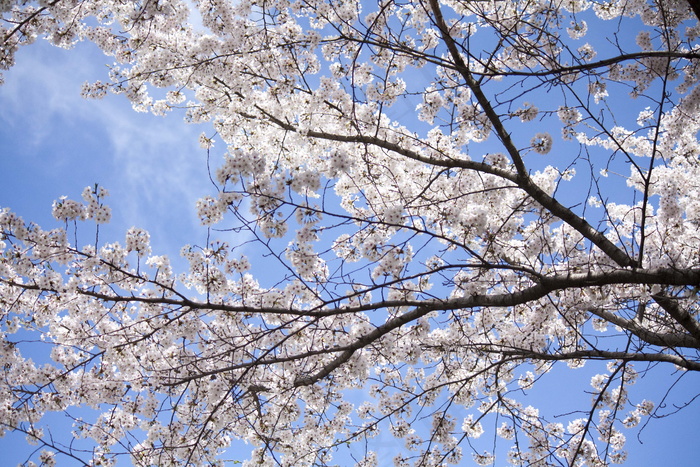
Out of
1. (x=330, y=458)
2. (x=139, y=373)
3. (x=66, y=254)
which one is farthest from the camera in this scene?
(x=330, y=458)

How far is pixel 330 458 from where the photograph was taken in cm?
579

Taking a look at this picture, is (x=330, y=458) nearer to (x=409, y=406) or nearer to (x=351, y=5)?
(x=409, y=406)

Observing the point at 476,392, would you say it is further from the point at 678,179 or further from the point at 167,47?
the point at 167,47

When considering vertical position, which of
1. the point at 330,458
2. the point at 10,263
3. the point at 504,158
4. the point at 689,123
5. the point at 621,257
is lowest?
the point at 330,458

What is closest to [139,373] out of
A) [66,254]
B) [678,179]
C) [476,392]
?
[66,254]

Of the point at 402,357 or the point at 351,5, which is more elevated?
the point at 351,5

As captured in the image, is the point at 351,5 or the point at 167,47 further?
the point at 167,47

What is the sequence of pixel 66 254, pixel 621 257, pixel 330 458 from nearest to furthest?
1. pixel 66 254
2. pixel 621 257
3. pixel 330 458

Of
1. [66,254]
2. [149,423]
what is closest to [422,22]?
[66,254]

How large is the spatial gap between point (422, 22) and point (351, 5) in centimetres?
115

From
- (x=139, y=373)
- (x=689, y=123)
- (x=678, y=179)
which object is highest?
(x=678, y=179)

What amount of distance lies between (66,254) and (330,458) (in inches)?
150

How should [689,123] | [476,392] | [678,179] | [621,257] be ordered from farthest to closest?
1. [678,179]
2. [476,392]
3. [689,123]
4. [621,257]

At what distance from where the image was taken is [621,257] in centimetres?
443
